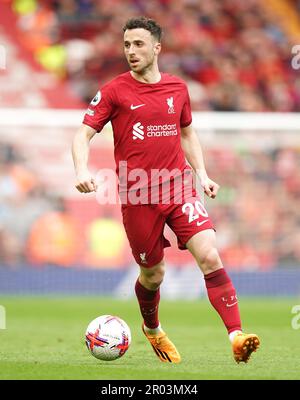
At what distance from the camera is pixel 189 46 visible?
65.0 feet

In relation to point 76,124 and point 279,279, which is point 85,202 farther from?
point 279,279

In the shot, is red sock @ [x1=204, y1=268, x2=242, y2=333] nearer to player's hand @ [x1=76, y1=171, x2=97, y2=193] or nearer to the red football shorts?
the red football shorts

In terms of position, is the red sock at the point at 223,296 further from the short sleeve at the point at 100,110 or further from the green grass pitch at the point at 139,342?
the short sleeve at the point at 100,110

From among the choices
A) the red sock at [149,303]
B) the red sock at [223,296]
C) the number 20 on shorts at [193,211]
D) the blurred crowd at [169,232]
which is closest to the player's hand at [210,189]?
the number 20 on shorts at [193,211]

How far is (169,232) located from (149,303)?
8574 mm

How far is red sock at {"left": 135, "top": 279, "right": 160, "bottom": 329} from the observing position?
809 centimetres

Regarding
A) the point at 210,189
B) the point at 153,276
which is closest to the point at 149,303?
the point at 153,276

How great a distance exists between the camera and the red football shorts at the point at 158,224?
7531 millimetres

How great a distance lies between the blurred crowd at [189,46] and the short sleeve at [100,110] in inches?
439

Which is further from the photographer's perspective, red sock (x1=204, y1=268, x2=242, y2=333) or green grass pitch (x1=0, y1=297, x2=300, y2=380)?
red sock (x1=204, y1=268, x2=242, y2=333)

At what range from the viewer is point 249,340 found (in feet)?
22.7

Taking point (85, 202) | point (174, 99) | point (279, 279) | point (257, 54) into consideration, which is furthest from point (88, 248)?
point (174, 99)

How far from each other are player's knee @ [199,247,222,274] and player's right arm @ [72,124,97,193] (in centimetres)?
97

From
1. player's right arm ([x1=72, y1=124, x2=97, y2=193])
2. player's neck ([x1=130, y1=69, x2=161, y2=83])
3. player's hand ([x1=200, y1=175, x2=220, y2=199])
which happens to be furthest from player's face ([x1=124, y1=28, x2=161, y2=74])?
player's hand ([x1=200, y1=175, x2=220, y2=199])
